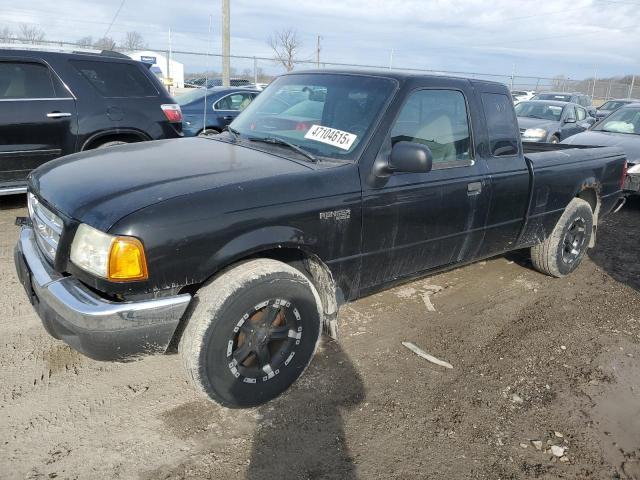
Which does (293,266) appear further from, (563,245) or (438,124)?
(563,245)

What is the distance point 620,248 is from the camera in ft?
20.9

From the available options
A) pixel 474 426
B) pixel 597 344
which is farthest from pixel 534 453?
pixel 597 344

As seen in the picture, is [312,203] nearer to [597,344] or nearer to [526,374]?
[526,374]

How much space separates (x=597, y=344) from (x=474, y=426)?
1650mm

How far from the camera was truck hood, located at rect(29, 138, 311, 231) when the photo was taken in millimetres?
2508

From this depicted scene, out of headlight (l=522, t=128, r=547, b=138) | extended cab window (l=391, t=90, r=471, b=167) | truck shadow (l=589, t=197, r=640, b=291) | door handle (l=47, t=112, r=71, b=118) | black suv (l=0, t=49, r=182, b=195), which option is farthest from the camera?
headlight (l=522, t=128, r=547, b=138)

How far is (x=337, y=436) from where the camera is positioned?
9.03ft

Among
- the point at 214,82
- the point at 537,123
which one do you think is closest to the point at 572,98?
the point at 537,123

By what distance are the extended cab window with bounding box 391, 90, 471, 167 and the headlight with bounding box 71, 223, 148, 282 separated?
176cm

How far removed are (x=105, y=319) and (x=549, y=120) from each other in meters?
12.4

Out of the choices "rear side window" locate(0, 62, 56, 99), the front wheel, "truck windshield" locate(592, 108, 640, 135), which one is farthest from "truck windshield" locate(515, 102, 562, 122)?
the front wheel

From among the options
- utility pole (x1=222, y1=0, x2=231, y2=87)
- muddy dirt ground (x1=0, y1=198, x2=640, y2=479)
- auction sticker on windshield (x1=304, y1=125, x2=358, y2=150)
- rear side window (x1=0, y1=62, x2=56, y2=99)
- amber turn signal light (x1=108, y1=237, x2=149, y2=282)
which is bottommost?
muddy dirt ground (x1=0, y1=198, x2=640, y2=479)

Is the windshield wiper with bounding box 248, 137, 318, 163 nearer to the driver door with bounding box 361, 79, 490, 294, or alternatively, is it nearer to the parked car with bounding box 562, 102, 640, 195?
the driver door with bounding box 361, 79, 490, 294

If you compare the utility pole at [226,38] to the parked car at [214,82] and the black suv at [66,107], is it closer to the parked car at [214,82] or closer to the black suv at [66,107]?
the parked car at [214,82]
